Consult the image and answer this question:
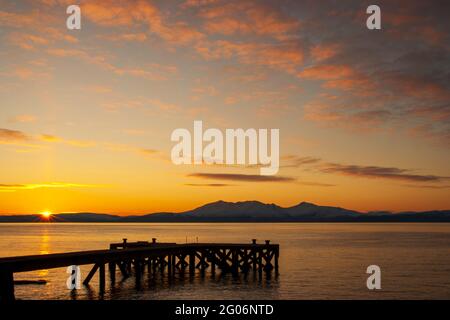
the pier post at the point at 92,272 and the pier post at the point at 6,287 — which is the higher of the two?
the pier post at the point at 6,287

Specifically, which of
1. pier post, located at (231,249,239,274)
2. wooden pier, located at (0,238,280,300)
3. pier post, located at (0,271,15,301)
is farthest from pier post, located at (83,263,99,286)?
pier post, located at (231,249,239,274)

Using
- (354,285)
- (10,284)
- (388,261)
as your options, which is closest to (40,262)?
(10,284)

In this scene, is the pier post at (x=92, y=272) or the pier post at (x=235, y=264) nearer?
the pier post at (x=92, y=272)

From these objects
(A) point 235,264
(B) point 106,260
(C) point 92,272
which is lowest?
(A) point 235,264

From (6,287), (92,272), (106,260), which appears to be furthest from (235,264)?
(6,287)

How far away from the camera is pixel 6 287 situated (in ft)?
79.3

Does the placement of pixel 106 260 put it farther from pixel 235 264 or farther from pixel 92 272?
pixel 235 264

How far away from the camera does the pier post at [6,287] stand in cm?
2389

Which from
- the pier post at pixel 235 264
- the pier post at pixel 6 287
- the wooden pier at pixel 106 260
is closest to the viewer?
the pier post at pixel 6 287

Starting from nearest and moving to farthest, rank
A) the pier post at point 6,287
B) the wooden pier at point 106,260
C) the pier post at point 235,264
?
the pier post at point 6,287 → the wooden pier at point 106,260 → the pier post at point 235,264

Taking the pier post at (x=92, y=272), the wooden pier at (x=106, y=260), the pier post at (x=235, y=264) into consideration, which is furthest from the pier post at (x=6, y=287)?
the pier post at (x=235, y=264)

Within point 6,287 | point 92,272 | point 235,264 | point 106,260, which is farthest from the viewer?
point 235,264

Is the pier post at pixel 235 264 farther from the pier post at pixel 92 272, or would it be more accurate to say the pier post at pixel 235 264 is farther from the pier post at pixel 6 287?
the pier post at pixel 6 287
